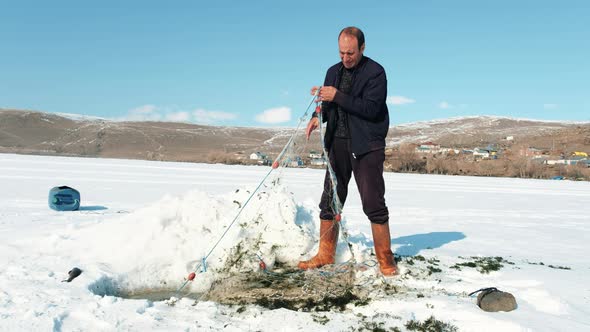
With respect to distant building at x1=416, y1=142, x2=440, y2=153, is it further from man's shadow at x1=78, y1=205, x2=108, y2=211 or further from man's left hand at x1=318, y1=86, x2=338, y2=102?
man's left hand at x1=318, y1=86, x2=338, y2=102

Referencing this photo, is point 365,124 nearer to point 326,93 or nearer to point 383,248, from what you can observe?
point 326,93

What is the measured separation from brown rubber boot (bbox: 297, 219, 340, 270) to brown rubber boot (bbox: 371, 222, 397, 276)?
508 mm

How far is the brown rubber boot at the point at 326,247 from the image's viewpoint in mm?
4543

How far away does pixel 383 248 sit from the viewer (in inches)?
164

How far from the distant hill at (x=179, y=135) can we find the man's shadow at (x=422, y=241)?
64732 mm

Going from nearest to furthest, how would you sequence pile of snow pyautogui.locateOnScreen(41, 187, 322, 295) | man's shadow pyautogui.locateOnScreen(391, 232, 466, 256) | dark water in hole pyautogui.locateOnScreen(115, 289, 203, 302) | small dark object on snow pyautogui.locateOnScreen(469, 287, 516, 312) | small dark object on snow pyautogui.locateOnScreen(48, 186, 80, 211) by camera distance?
1. small dark object on snow pyautogui.locateOnScreen(469, 287, 516, 312)
2. dark water in hole pyautogui.locateOnScreen(115, 289, 203, 302)
3. pile of snow pyautogui.locateOnScreen(41, 187, 322, 295)
4. man's shadow pyautogui.locateOnScreen(391, 232, 466, 256)
5. small dark object on snow pyautogui.locateOnScreen(48, 186, 80, 211)

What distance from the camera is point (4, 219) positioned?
7184 mm

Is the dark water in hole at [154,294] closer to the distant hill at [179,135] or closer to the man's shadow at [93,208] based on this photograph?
the man's shadow at [93,208]

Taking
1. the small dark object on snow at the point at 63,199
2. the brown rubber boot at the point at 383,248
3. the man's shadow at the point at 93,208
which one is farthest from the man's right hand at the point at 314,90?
the man's shadow at the point at 93,208

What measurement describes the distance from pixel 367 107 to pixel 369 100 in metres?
0.08

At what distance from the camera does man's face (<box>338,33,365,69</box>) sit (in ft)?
13.5

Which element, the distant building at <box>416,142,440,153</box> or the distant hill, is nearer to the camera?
the distant building at <box>416,142,440,153</box>

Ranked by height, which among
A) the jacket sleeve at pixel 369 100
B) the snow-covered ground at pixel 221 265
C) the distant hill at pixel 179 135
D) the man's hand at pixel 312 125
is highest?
the distant hill at pixel 179 135

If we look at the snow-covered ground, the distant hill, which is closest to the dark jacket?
the snow-covered ground
